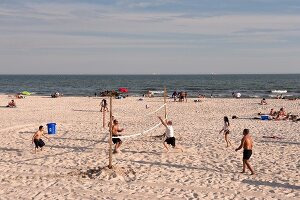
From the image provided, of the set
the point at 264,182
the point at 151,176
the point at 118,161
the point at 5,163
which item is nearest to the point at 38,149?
the point at 5,163

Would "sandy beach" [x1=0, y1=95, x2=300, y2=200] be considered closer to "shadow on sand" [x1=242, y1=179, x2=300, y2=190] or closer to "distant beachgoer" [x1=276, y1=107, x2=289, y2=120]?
"shadow on sand" [x1=242, y1=179, x2=300, y2=190]

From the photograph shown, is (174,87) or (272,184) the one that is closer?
(272,184)

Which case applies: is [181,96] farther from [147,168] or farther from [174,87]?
[174,87]

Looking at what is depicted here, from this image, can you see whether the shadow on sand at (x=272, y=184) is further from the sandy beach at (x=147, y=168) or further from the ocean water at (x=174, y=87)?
the ocean water at (x=174, y=87)

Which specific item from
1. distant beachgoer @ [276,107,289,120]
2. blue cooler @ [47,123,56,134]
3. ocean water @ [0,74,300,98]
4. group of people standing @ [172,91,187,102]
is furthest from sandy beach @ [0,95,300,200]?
ocean water @ [0,74,300,98]

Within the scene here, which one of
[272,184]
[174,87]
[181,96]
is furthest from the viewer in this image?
[174,87]

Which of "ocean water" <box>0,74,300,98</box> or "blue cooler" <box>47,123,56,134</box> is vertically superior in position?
"blue cooler" <box>47,123,56,134</box>

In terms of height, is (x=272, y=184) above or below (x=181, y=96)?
above

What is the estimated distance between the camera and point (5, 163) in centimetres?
1245

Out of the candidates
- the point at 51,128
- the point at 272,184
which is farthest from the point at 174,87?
the point at 272,184

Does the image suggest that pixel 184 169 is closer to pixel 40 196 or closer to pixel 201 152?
pixel 201 152

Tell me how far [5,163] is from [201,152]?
6.49 metres

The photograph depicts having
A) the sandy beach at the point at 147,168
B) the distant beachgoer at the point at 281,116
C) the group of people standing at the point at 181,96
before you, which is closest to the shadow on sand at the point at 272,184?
the sandy beach at the point at 147,168

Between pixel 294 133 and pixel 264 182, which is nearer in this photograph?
pixel 264 182
